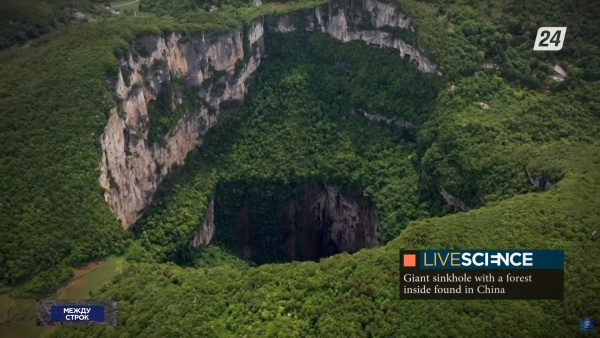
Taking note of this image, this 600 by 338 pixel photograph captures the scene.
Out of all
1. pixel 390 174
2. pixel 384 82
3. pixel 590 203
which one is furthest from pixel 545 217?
pixel 384 82

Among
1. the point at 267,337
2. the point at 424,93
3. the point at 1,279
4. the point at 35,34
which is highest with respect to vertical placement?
the point at 35,34

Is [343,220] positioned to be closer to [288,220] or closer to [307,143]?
[288,220]

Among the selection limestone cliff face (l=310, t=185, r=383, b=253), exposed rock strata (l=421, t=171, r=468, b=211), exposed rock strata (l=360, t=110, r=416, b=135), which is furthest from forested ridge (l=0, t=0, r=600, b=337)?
limestone cliff face (l=310, t=185, r=383, b=253)

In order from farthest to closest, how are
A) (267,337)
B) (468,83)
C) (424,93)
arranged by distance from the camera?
(424,93) < (468,83) < (267,337)

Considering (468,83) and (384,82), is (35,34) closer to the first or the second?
(384,82)

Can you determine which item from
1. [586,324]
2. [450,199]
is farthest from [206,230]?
[586,324]

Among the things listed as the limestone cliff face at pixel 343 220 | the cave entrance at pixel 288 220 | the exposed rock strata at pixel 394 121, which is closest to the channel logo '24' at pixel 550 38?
the exposed rock strata at pixel 394 121
